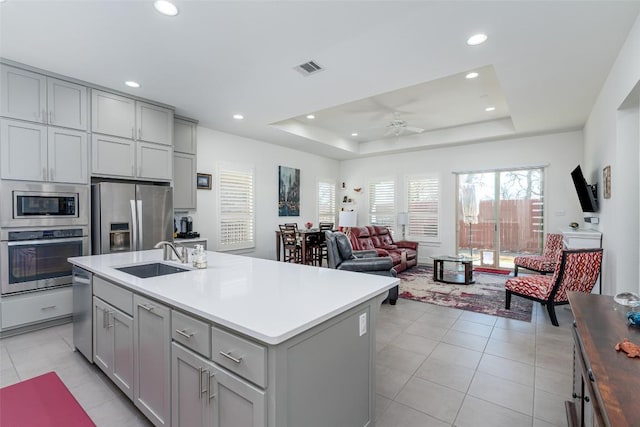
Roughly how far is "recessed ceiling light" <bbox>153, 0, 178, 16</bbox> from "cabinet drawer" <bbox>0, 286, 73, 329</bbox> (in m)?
3.32

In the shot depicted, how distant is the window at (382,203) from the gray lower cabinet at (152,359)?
7129mm

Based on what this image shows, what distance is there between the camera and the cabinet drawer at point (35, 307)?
319 centimetres

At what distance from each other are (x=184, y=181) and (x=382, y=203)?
17.4ft

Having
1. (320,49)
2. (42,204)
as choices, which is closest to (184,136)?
(42,204)

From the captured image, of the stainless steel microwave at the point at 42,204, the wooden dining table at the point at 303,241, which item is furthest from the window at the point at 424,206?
Answer: the stainless steel microwave at the point at 42,204

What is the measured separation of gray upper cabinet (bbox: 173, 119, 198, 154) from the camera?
498 cm

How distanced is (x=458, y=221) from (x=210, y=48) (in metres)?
6.52

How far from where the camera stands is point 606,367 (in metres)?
0.99

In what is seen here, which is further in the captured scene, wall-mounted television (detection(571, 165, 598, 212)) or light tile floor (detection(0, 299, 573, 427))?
wall-mounted television (detection(571, 165, 598, 212))

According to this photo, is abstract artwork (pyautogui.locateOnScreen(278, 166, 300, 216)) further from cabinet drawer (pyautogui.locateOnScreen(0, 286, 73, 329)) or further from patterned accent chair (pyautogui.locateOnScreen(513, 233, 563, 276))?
patterned accent chair (pyautogui.locateOnScreen(513, 233, 563, 276))

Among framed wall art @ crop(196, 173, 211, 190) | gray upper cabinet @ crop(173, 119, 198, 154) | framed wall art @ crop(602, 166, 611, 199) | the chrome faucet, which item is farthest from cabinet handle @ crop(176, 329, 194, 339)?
framed wall art @ crop(602, 166, 611, 199)

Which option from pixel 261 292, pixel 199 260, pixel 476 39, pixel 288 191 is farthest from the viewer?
pixel 288 191

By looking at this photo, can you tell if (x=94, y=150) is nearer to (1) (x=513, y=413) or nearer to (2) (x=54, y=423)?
(2) (x=54, y=423)

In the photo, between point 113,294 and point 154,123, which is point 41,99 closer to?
point 154,123
